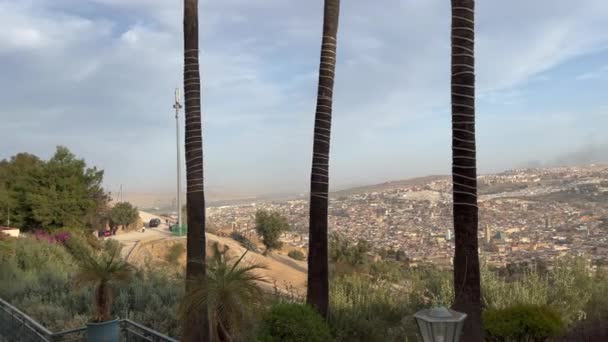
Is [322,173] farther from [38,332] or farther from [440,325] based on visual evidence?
[440,325]

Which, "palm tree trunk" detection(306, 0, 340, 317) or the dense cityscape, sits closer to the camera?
"palm tree trunk" detection(306, 0, 340, 317)

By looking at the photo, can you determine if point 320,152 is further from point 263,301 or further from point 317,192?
point 263,301

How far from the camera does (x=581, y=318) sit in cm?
964

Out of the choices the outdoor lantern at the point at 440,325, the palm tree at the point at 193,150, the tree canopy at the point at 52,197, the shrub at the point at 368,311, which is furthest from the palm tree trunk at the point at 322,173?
the tree canopy at the point at 52,197

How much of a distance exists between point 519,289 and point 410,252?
17091mm

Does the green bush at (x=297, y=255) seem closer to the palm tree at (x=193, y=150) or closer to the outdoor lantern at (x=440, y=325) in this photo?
the palm tree at (x=193, y=150)

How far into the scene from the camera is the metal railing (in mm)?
8342

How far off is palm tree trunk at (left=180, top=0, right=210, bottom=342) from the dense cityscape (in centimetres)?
752

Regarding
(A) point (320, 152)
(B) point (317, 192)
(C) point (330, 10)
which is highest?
(C) point (330, 10)

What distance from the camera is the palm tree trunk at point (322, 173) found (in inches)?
356

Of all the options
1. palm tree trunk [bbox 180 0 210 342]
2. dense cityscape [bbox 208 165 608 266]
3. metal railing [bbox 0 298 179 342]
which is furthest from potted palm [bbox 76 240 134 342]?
dense cityscape [bbox 208 165 608 266]

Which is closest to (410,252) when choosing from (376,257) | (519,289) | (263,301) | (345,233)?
(376,257)

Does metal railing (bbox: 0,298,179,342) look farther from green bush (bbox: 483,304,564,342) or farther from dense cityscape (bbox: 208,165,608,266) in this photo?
dense cityscape (bbox: 208,165,608,266)

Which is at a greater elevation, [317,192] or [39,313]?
[317,192]
